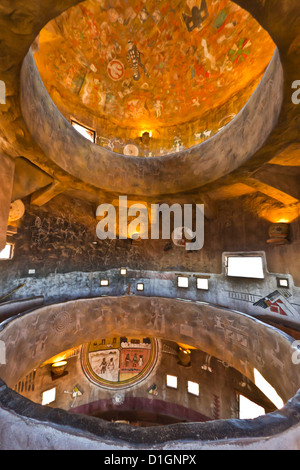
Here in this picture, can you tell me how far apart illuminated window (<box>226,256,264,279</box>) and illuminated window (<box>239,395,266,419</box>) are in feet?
16.7

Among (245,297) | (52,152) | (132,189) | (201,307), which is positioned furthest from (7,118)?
(245,297)

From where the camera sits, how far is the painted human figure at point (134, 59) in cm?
743

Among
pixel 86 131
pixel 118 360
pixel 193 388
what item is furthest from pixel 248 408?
pixel 86 131

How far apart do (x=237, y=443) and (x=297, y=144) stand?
16.9 feet

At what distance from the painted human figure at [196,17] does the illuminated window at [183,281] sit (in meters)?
10.0

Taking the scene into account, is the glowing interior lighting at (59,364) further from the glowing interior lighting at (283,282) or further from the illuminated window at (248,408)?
the glowing interior lighting at (283,282)

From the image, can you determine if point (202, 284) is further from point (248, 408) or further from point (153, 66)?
point (153, 66)

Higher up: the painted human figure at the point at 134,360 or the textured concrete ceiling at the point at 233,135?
the textured concrete ceiling at the point at 233,135

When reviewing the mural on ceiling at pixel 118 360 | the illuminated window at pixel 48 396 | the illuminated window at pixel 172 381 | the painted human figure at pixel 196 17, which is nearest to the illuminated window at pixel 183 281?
the mural on ceiling at pixel 118 360

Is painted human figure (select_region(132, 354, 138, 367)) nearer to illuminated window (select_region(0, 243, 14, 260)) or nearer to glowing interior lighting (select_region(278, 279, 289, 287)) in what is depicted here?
Result: illuminated window (select_region(0, 243, 14, 260))

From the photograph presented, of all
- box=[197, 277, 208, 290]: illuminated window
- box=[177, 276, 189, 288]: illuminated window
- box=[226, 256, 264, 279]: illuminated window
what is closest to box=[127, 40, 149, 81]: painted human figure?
box=[226, 256, 264, 279]: illuminated window

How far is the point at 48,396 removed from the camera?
26.5 feet

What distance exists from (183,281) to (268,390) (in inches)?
174

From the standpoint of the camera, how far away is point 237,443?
5.49 feet
